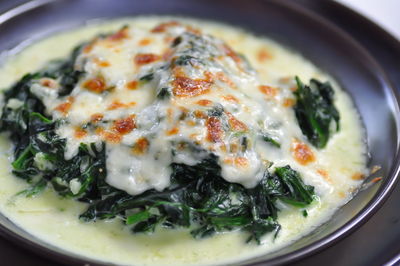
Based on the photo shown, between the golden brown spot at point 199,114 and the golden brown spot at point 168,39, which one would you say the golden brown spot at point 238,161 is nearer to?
the golden brown spot at point 199,114

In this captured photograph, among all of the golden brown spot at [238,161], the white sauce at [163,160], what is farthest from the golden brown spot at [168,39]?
the golden brown spot at [238,161]

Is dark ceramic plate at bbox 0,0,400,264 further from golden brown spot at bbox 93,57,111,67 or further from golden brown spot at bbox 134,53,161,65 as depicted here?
golden brown spot at bbox 134,53,161,65

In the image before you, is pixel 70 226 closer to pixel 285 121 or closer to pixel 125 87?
pixel 125 87

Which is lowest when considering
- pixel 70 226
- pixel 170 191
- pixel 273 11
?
pixel 70 226

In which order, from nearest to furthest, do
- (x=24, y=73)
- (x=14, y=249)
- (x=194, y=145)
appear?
(x=14, y=249) < (x=194, y=145) < (x=24, y=73)

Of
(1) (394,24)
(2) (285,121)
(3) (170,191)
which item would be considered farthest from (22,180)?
(1) (394,24)

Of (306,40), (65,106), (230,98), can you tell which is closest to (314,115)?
(230,98)
